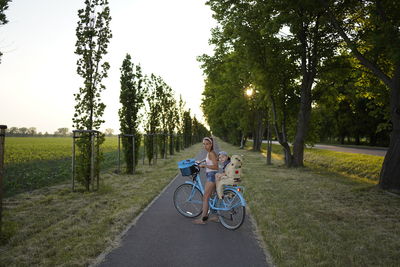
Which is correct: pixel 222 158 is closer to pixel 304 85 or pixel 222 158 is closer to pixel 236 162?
pixel 236 162

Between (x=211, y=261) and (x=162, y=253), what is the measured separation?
77 cm

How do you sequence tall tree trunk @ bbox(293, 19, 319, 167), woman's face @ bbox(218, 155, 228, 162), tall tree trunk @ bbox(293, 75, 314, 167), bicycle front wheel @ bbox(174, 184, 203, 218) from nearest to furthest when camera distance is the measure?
woman's face @ bbox(218, 155, 228, 162) < bicycle front wheel @ bbox(174, 184, 203, 218) < tall tree trunk @ bbox(293, 19, 319, 167) < tall tree trunk @ bbox(293, 75, 314, 167)

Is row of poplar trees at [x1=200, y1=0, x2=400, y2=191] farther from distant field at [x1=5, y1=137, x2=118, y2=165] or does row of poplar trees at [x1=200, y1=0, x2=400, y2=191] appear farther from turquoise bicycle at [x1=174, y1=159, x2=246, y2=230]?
distant field at [x1=5, y1=137, x2=118, y2=165]

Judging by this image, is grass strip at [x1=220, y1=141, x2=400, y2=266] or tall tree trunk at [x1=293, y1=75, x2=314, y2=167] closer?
grass strip at [x1=220, y1=141, x2=400, y2=266]

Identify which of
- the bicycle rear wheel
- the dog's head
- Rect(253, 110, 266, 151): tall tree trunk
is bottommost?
the bicycle rear wheel

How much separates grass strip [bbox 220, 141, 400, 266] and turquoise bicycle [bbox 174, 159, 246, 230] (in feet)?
1.93

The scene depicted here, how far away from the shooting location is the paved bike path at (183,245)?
14.0ft

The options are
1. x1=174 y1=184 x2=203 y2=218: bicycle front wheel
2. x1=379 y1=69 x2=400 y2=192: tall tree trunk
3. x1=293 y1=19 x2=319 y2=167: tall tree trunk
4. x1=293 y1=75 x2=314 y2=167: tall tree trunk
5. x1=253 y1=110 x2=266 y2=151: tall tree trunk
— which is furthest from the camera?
x1=253 y1=110 x2=266 y2=151: tall tree trunk

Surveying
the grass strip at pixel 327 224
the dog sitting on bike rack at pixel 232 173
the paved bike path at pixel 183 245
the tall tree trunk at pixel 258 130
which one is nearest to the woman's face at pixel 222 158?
the dog sitting on bike rack at pixel 232 173

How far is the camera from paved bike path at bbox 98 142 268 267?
4.28m

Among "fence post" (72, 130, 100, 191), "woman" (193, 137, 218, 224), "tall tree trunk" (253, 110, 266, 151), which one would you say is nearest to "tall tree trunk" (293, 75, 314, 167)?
"fence post" (72, 130, 100, 191)

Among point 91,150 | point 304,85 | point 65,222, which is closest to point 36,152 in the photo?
point 91,150

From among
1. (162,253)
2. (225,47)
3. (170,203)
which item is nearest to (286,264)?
(162,253)

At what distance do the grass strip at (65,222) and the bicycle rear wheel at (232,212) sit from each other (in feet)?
6.45
